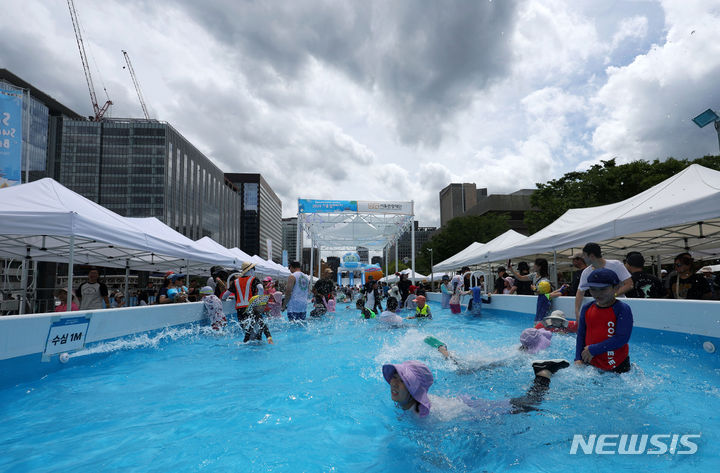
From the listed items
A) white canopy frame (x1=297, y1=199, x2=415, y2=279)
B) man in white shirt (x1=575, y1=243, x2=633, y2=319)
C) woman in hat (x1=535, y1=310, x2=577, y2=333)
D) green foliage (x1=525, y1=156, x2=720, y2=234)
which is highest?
green foliage (x1=525, y1=156, x2=720, y2=234)

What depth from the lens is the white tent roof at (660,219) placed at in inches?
268

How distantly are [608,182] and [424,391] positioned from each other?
30.2 metres

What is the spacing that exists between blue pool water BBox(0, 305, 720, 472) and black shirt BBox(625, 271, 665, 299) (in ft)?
4.26

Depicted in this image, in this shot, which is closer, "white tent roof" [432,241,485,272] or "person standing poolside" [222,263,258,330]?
"person standing poolside" [222,263,258,330]

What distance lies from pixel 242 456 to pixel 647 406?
13.2 ft

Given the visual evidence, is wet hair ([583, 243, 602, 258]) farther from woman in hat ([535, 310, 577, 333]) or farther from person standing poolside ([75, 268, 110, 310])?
person standing poolside ([75, 268, 110, 310])

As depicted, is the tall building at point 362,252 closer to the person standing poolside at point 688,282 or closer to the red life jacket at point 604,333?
the person standing poolside at point 688,282

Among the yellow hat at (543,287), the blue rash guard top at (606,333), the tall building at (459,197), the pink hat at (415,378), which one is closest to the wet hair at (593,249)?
the blue rash guard top at (606,333)

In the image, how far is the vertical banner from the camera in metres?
11.9

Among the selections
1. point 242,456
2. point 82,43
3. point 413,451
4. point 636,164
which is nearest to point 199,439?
point 242,456

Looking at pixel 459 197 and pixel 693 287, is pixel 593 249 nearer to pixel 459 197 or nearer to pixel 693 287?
pixel 693 287

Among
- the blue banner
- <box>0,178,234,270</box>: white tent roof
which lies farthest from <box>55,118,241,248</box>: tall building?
<box>0,178,234,270</box>: white tent roof

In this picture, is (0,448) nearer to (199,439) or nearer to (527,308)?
(199,439)

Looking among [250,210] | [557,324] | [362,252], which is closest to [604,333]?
[557,324]
